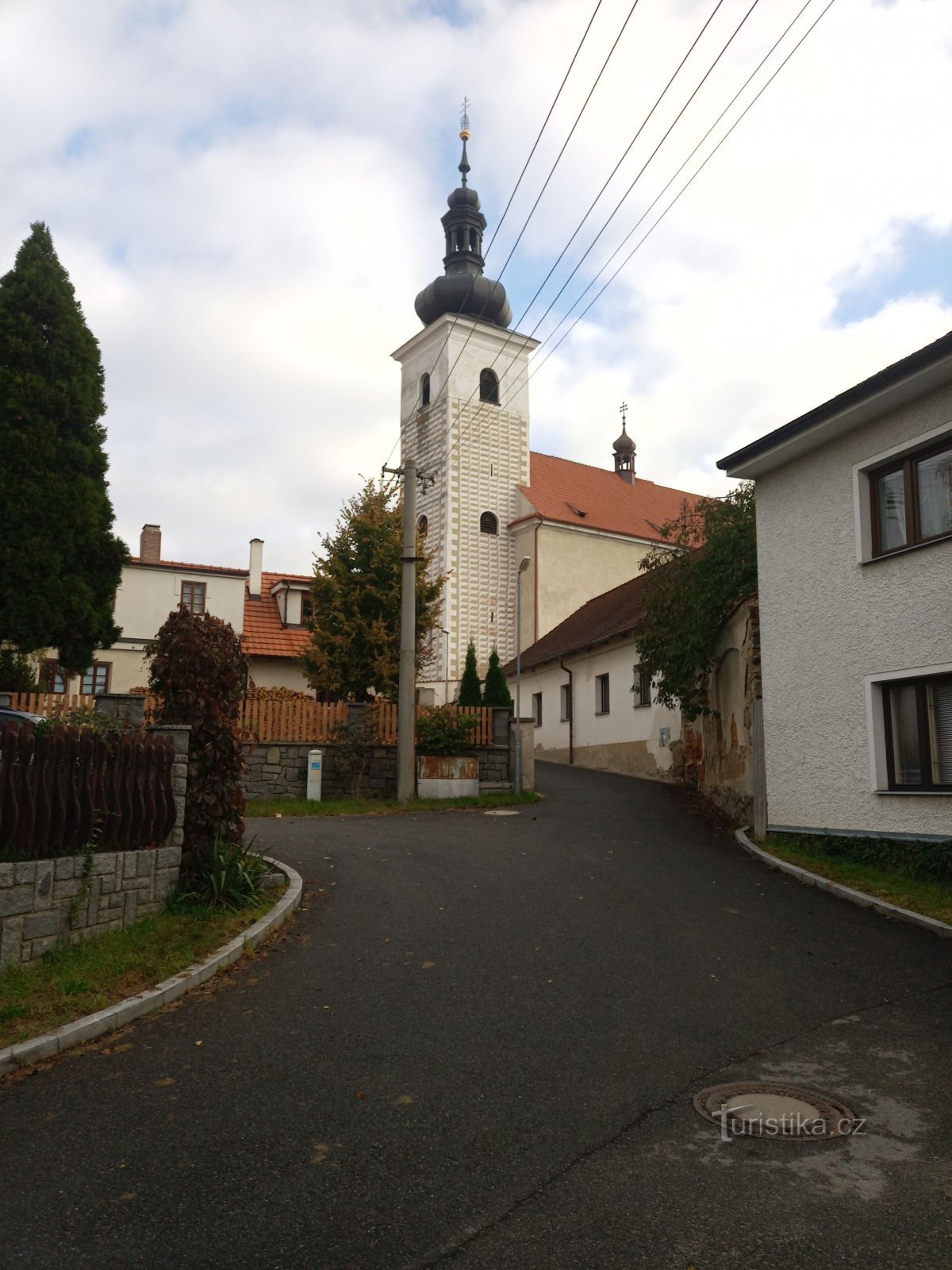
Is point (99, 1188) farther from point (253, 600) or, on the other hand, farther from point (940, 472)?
point (253, 600)

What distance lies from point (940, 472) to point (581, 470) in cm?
4097

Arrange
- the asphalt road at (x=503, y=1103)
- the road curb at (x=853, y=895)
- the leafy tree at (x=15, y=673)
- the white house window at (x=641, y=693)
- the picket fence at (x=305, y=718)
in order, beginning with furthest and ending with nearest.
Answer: the white house window at (x=641, y=693) < the leafy tree at (x=15, y=673) < the picket fence at (x=305, y=718) < the road curb at (x=853, y=895) < the asphalt road at (x=503, y=1103)

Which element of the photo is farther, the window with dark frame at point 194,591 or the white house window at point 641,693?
the window with dark frame at point 194,591

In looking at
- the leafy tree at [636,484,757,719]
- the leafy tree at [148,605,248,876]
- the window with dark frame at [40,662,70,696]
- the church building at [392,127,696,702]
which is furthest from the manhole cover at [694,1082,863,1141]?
the church building at [392,127,696,702]

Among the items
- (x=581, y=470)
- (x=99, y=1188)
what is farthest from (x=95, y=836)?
(x=581, y=470)

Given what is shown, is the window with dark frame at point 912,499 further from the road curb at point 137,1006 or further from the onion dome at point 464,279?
the onion dome at point 464,279

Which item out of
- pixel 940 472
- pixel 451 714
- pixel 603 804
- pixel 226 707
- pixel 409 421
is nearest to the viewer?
pixel 226 707

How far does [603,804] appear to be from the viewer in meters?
19.5

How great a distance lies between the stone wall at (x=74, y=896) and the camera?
23.8 feet

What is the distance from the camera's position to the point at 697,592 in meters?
18.6

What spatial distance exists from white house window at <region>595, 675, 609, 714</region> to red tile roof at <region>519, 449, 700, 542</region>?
16182mm

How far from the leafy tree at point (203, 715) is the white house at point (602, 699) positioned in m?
12.8

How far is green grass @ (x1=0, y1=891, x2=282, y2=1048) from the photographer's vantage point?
6523 mm

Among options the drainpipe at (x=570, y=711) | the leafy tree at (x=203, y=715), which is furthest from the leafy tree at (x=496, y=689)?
the leafy tree at (x=203, y=715)
